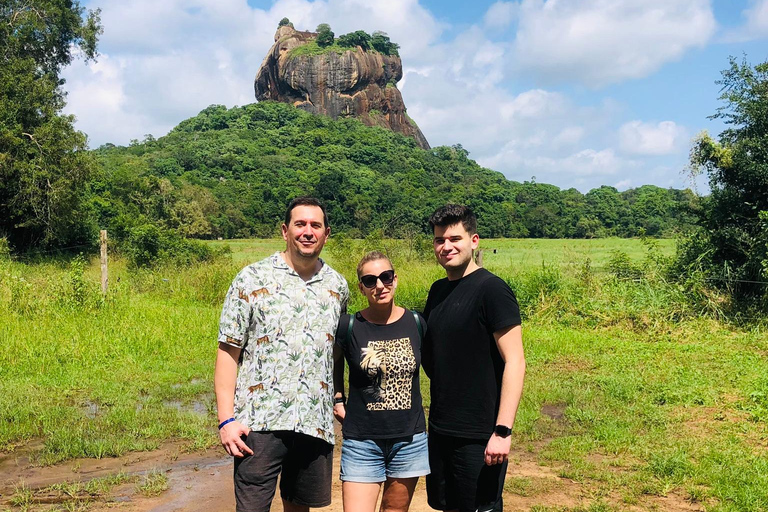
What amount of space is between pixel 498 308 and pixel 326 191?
153 feet

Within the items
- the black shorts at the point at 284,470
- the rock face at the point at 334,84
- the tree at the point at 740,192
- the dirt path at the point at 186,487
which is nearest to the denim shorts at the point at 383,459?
the black shorts at the point at 284,470

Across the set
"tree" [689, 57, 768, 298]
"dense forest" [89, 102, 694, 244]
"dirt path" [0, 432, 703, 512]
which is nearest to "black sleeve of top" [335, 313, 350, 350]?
"dirt path" [0, 432, 703, 512]

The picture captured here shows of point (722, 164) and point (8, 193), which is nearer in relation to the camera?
point (722, 164)

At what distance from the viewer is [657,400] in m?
6.43

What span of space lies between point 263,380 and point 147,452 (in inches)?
124

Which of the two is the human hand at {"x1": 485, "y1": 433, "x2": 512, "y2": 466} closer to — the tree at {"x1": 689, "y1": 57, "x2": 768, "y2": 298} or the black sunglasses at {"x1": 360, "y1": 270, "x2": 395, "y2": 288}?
the black sunglasses at {"x1": 360, "y1": 270, "x2": 395, "y2": 288}

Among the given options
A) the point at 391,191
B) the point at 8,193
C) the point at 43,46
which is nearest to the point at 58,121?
the point at 8,193

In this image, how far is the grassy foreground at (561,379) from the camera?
15.6 feet

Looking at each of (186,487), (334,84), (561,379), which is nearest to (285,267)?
(186,487)

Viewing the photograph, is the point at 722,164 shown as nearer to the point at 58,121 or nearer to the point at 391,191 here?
the point at 58,121

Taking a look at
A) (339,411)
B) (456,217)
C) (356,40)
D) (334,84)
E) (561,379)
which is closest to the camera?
(456,217)

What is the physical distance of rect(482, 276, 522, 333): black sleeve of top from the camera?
2373mm

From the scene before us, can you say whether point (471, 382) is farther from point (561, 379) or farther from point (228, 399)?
point (561, 379)

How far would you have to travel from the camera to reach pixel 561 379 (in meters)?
7.39
